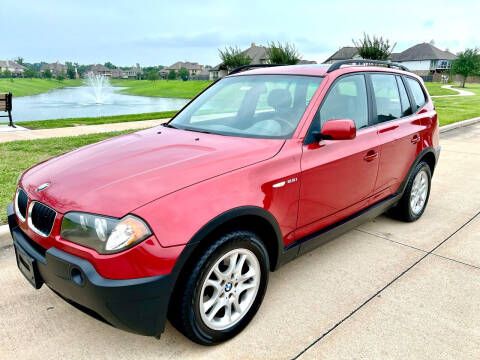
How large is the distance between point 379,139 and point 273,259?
1.58 meters

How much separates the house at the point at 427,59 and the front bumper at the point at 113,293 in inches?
3754

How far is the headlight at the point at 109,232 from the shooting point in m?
2.01

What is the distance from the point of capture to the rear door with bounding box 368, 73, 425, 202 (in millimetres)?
3707

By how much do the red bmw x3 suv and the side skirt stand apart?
0.02 m

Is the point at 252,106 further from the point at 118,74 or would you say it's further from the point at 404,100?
the point at 118,74

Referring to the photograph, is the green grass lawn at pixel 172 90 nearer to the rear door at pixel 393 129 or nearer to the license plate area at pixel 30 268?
the rear door at pixel 393 129

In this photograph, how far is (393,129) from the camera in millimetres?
3828

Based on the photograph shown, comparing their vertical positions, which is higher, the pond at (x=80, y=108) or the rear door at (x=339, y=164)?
the rear door at (x=339, y=164)

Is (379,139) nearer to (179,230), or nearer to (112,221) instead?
(179,230)

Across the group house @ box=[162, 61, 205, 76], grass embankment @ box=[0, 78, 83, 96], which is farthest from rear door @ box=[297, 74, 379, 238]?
house @ box=[162, 61, 205, 76]

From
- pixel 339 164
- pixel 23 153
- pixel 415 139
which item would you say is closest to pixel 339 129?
pixel 339 164

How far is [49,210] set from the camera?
2273mm

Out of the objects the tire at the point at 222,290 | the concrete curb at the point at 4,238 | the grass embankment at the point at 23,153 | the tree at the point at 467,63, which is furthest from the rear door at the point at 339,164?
the tree at the point at 467,63

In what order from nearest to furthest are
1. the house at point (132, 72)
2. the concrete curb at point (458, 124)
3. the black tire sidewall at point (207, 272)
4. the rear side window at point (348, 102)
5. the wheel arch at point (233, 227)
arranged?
the wheel arch at point (233, 227)
the black tire sidewall at point (207, 272)
the rear side window at point (348, 102)
the concrete curb at point (458, 124)
the house at point (132, 72)
